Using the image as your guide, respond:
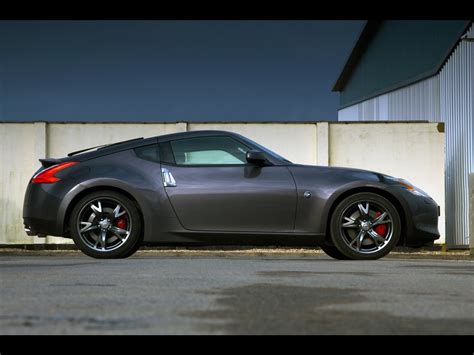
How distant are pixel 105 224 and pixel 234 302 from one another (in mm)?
3178

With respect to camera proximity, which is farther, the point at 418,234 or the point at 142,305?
Answer: the point at 418,234

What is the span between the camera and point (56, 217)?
22.4ft

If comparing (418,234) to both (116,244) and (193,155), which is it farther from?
(116,244)

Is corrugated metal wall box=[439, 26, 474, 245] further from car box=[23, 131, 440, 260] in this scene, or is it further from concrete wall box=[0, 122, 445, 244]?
car box=[23, 131, 440, 260]

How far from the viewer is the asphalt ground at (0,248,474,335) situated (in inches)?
123

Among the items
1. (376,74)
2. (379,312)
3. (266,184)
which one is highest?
(376,74)

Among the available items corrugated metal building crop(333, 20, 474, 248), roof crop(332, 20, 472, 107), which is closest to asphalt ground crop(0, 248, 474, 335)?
corrugated metal building crop(333, 20, 474, 248)

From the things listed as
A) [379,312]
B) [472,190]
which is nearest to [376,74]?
[472,190]

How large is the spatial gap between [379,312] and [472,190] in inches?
478

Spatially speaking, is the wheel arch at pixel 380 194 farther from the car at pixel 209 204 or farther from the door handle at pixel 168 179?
the door handle at pixel 168 179

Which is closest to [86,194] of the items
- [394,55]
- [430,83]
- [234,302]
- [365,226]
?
[365,226]

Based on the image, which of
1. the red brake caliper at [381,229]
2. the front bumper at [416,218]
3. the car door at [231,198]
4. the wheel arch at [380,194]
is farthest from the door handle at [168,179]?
the front bumper at [416,218]
